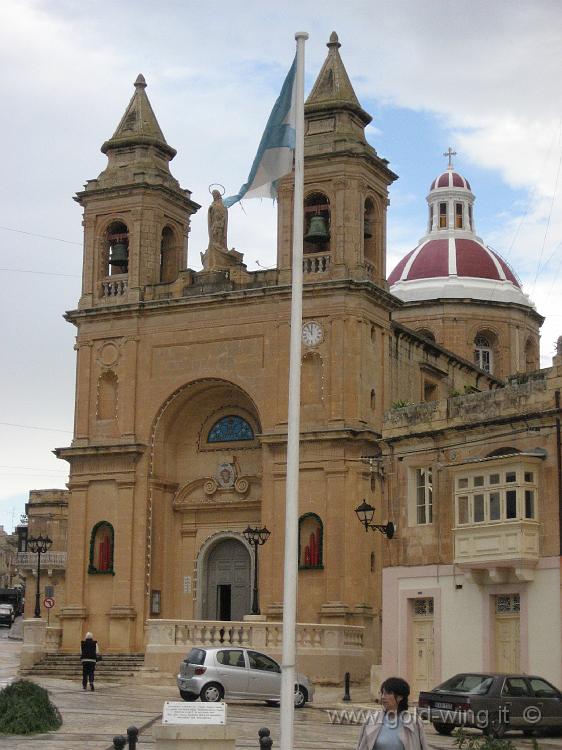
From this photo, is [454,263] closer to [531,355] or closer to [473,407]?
[531,355]

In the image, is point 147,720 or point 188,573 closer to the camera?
point 147,720

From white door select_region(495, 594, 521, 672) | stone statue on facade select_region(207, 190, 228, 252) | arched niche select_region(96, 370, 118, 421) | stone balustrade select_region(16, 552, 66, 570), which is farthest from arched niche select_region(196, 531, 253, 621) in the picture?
stone balustrade select_region(16, 552, 66, 570)

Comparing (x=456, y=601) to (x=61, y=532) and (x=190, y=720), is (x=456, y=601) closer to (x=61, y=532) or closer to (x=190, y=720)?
(x=190, y=720)

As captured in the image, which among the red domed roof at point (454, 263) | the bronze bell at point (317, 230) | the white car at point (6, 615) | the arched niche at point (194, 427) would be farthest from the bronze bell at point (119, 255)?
the white car at point (6, 615)

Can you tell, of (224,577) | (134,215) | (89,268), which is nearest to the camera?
(224,577)

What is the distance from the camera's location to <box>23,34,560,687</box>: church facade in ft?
141

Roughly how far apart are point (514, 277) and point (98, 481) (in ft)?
81.0

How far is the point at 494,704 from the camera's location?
25.5 metres

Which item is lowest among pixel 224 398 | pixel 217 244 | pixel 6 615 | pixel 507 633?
pixel 507 633

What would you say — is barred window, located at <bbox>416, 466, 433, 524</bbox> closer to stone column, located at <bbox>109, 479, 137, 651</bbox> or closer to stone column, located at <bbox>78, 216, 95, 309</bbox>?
stone column, located at <bbox>109, 479, 137, 651</bbox>

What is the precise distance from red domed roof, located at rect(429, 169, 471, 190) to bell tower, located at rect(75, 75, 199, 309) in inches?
795

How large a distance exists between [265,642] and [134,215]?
1708cm

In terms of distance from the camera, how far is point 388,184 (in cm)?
4769

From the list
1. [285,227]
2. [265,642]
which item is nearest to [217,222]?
[285,227]
